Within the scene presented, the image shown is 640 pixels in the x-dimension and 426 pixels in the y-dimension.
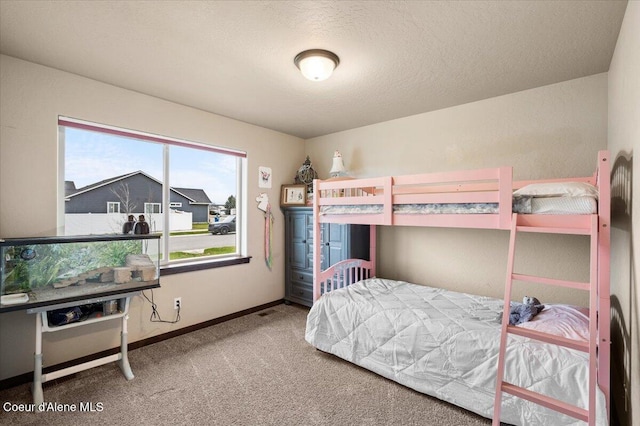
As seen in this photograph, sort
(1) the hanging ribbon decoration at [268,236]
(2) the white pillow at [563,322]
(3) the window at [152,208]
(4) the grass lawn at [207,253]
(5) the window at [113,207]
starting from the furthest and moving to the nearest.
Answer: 1. (1) the hanging ribbon decoration at [268,236]
2. (4) the grass lawn at [207,253]
3. (3) the window at [152,208]
4. (5) the window at [113,207]
5. (2) the white pillow at [563,322]

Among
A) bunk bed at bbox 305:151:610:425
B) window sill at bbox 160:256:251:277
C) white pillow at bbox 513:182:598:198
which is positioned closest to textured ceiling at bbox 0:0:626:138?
bunk bed at bbox 305:151:610:425

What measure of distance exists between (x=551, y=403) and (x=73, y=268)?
125 inches

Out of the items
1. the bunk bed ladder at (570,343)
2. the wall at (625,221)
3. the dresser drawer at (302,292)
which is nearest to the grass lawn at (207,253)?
the dresser drawer at (302,292)

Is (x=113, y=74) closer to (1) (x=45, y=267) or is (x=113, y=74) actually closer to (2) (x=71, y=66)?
(2) (x=71, y=66)

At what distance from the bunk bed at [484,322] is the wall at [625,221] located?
116mm

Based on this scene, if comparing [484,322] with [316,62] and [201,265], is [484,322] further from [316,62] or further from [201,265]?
[201,265]

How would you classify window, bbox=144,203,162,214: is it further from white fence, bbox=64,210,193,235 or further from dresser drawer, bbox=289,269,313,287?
dresser drawer, bbox=289,269,313,287

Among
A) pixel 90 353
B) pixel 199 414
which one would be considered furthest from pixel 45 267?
pixel 199 414

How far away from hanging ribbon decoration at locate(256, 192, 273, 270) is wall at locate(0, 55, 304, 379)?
25 cm

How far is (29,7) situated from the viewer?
162 cm

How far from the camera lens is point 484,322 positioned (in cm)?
207

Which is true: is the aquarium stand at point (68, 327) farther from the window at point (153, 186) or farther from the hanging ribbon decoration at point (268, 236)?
the hanging ribbon decoration at point (268, 236)

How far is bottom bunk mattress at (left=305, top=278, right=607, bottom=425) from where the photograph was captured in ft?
5.37

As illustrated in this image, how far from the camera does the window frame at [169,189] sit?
2449 mm
